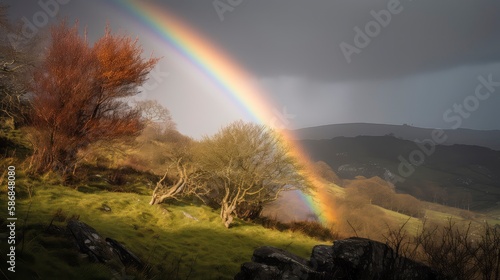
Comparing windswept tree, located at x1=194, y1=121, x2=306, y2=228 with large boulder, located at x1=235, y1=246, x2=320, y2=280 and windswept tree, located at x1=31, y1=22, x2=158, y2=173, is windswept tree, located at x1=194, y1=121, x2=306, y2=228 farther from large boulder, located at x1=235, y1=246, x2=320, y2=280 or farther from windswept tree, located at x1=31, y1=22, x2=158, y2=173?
large boulder, located at x1=235, y1=246, x2=320, y2=280

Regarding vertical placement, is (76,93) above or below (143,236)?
above

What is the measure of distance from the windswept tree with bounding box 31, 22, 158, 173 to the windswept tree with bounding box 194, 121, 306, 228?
6.91 meters

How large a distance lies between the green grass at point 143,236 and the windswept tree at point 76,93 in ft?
8.95

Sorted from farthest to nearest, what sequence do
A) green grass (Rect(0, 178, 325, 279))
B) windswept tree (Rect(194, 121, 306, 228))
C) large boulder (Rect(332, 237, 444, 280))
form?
1. windswept tree (Rect(194, 121, 306, 228))
2. large boulder (Rect(332, 237, 444, 280))
3. green grass (Rect(0, 178, 325, 279))

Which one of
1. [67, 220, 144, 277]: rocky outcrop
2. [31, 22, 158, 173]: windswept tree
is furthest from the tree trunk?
[67, 220, 144, 277]: rocky outcrop

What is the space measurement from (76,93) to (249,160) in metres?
13.1

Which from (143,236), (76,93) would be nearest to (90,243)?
(143,236)

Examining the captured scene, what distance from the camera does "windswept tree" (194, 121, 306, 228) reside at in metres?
21.4

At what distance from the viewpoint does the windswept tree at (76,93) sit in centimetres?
1552

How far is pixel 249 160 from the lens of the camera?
2189cm

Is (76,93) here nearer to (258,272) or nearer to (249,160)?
(249,160)

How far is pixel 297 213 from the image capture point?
6381 cm

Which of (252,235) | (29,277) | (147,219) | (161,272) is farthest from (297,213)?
(29,277)

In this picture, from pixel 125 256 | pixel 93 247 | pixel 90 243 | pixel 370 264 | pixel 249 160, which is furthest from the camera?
pixel 249 160
